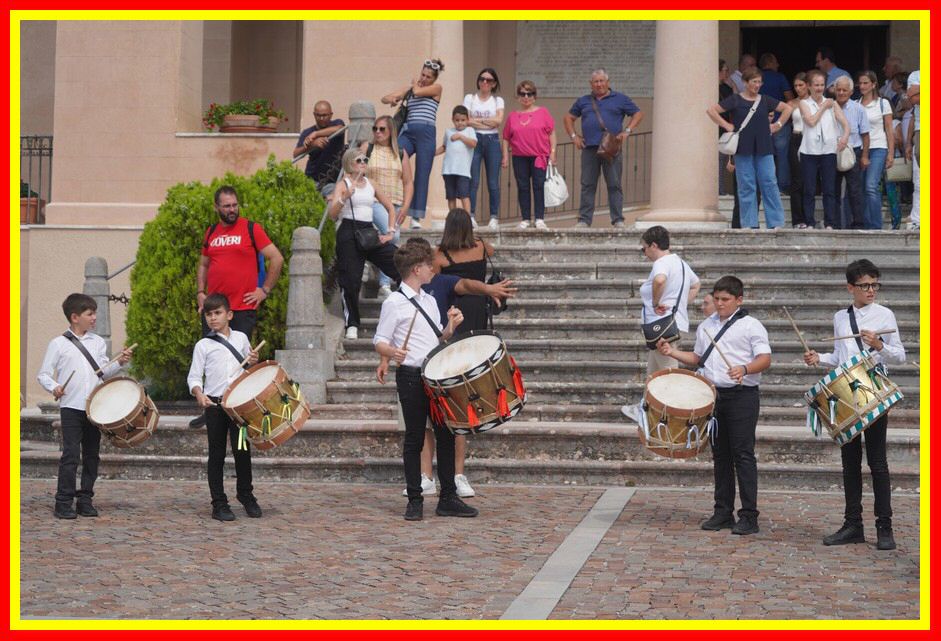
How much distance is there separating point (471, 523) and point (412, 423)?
0.75m

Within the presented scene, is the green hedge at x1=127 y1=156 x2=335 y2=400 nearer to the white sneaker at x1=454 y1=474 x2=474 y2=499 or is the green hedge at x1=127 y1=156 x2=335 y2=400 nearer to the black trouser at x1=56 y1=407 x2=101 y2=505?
the black trouser at x1=56 y1=407 x2=101 y2=505

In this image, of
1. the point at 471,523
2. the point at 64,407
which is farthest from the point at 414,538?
the point at 64,407

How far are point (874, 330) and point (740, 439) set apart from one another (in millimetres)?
1033

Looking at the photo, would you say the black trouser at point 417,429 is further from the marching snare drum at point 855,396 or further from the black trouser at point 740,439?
the marching snare drum at point 855,396

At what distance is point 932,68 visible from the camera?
11.9 metres

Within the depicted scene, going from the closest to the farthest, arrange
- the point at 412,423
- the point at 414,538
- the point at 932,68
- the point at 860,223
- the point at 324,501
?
the point at 414,538, the point at 412,423, the point at 324,501, the point at 932,68, the point at 860,223

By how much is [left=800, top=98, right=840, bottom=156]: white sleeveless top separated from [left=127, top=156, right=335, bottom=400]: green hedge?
5.19 metres

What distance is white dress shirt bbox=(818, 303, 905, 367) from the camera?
8.81 meters

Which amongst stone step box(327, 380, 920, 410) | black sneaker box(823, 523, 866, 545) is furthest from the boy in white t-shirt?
black sneaker box(823, 523, 866, 545)

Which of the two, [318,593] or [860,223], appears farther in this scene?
[860,223]

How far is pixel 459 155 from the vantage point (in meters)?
16.3

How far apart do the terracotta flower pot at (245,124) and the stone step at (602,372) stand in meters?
6.27

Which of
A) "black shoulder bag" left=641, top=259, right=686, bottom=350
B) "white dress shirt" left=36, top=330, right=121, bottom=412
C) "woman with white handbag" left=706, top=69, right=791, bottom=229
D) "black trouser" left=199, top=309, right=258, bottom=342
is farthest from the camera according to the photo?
"woman with white handbag" left=706, top=69, right=791, bottom=229

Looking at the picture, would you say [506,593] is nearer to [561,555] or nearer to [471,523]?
[561,555]
